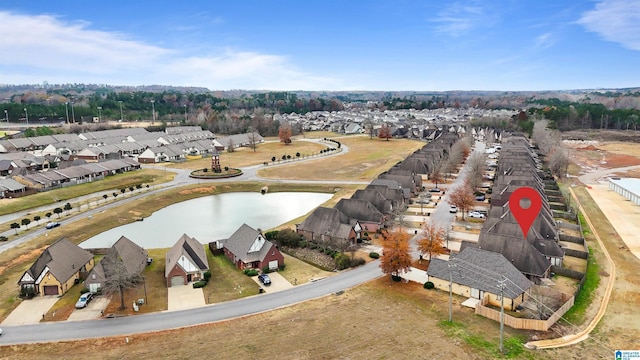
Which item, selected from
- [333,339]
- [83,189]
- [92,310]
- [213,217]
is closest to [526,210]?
[333,339]

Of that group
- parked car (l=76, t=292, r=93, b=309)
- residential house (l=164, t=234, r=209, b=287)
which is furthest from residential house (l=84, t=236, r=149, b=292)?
residential house (l=164, t=234, r=209, b=287)

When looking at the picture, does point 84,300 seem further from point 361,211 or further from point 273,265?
point 361,211

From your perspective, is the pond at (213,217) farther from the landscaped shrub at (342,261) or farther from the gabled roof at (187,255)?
the landscaped shrub at (342,261)

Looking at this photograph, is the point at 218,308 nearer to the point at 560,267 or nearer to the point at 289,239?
the point at 289,239

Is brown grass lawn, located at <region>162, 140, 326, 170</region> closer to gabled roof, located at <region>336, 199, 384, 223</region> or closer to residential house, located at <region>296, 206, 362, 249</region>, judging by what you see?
gabled roof, located at <region>336, 199, 384, 223</region>

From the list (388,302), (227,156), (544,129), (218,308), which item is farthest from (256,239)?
(544,129)
